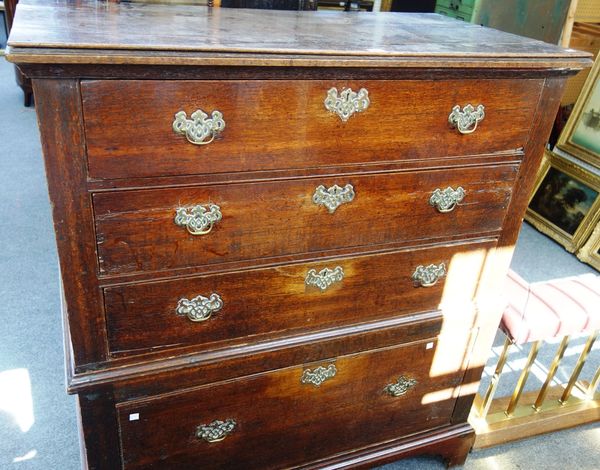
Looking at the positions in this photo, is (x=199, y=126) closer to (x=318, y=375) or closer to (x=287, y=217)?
(x=287, y=217)

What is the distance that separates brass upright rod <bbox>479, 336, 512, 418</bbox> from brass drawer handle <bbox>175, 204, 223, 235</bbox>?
3.51 ft

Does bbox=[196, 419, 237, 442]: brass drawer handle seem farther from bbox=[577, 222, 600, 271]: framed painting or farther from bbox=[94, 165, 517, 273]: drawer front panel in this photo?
bbox=[577, 222, 600, 271]: framed painting

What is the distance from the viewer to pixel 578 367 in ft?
6.29

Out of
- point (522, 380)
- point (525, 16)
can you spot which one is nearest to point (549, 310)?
point (522, 380)

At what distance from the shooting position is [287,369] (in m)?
1.43

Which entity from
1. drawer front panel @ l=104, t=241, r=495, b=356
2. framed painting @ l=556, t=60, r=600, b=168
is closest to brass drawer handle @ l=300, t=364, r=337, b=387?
drawer front panel @ l=104, t=241, r=495, b=356

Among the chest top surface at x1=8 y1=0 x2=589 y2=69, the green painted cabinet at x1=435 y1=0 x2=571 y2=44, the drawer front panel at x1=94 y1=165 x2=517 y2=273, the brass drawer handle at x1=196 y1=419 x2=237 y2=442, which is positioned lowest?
the brass drawer handle at x1=196 y1=419 x2=237 y2=442

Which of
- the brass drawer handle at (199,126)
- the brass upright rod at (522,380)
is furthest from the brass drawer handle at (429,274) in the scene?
the brass drawer handle at (199,126)

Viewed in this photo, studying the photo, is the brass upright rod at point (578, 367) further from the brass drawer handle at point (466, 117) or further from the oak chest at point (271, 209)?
the brass drawer handle at point (466, 117)

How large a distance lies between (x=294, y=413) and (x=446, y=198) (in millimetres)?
698

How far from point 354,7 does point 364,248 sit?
352cm

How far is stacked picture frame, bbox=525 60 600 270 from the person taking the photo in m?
3.12

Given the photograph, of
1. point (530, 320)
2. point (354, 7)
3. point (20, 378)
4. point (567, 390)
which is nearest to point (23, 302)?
point (20, 378)

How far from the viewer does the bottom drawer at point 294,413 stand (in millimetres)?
1358
